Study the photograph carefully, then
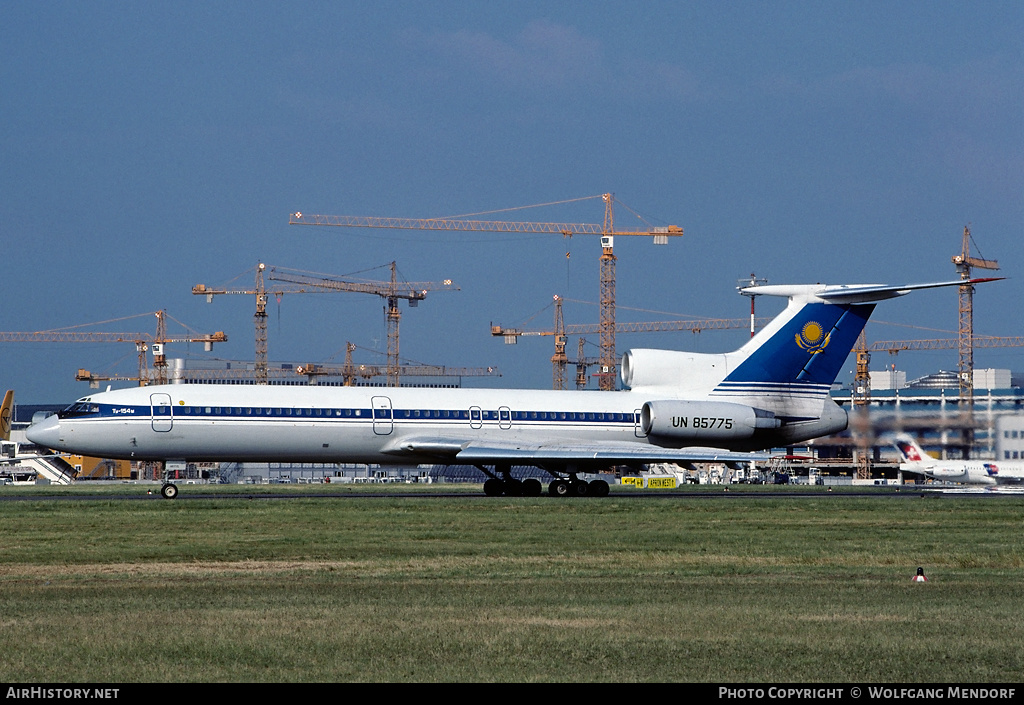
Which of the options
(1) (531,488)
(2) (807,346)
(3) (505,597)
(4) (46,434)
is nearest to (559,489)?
(1) (531,488)

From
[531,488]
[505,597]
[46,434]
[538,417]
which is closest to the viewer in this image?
[505,597]

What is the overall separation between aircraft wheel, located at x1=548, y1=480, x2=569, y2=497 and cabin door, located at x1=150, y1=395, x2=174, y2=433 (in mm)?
14180

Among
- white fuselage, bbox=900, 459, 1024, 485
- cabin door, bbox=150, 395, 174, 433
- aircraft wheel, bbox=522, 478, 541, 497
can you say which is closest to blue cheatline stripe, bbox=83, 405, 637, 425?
cabin door, bbox=150, 395, 174, 433

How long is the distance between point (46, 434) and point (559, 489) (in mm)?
18599

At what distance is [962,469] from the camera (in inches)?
2260

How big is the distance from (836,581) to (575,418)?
28697 mm

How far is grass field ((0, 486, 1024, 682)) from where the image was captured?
11.2m

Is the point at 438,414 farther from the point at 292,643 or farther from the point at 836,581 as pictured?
the point at 292,643

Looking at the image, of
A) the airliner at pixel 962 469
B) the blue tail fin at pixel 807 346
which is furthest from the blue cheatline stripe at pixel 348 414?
the airliner at pixel 962 469

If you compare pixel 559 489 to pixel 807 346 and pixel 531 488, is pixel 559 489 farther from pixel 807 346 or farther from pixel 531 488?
pixel 807 346

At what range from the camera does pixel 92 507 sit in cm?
3619

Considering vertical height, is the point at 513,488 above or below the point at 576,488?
below

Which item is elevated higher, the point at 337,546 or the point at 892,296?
the point at 892,296
